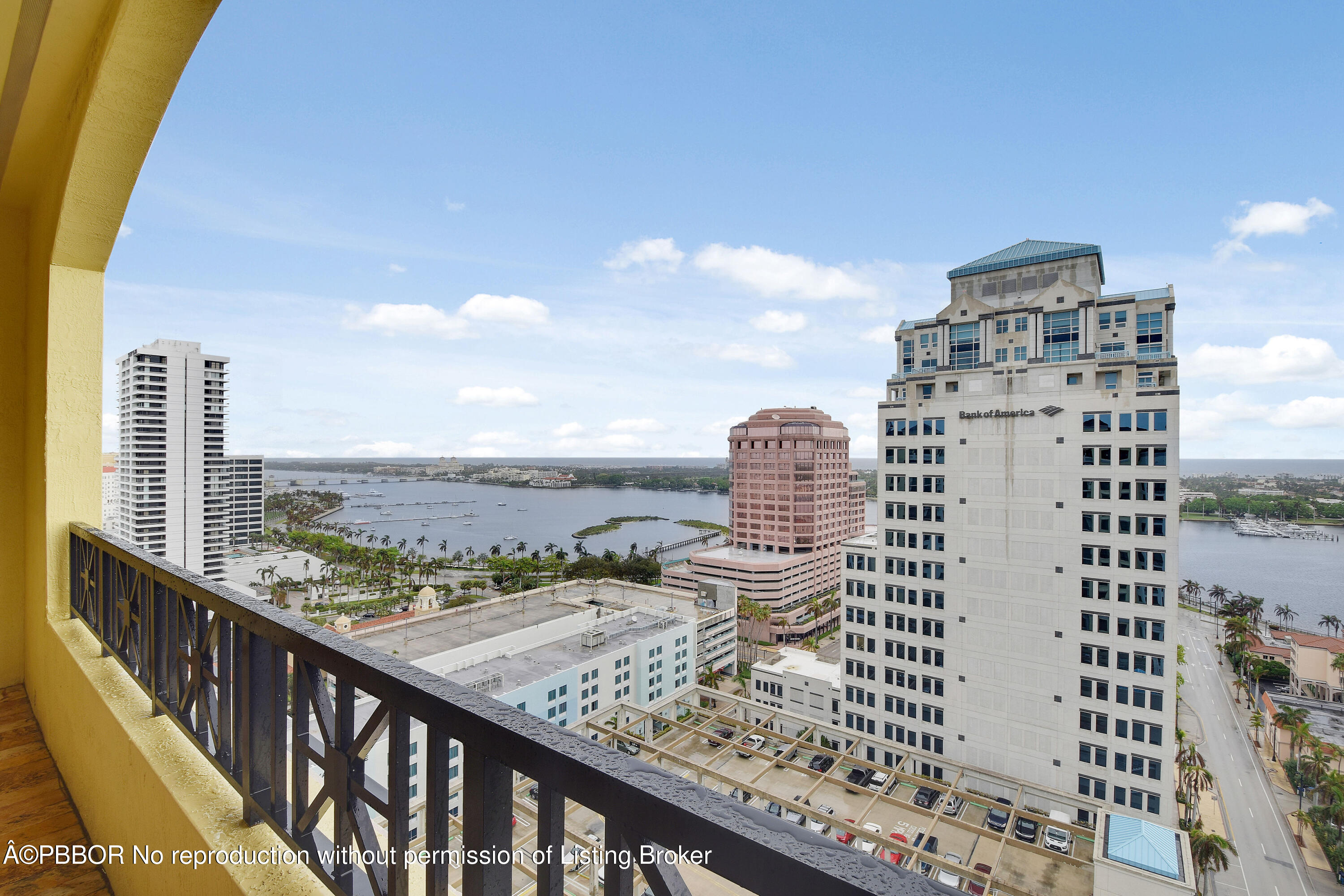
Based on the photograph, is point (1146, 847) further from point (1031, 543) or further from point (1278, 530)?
point (1278, 530)

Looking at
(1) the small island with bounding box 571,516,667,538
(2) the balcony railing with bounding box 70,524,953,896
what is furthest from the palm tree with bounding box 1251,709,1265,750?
(1) the small island with bounding box 571,516,667,538

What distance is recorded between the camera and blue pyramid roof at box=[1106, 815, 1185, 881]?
23.2 ft

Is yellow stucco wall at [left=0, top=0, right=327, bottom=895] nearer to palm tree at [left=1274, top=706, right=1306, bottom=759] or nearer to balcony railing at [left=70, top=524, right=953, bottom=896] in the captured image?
balcony railing at [left=70, top=524, right=953, bottom=896]

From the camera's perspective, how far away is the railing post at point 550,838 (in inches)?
20.0

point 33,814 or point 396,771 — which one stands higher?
point 396,771

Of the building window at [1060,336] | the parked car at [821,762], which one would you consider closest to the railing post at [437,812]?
the building window at [1060,336]

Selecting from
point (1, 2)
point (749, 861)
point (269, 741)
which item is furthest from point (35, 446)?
point (749, 861)

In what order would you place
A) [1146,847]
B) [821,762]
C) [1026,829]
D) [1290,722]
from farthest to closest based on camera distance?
[1290,722], [821,762], [1026,829], [1146,847]

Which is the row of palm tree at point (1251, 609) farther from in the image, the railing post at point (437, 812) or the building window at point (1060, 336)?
the railing post at point (437, 812)

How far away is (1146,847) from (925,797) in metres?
4.00

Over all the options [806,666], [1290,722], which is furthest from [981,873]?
[1290,722]

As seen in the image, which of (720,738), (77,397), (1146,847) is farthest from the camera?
(720,738)

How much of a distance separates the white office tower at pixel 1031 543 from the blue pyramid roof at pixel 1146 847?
224 centimetres

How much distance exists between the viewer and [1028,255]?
1137 cm
